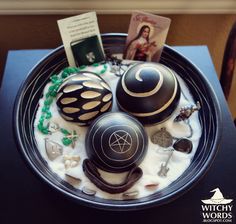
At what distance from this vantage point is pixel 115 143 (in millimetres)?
611

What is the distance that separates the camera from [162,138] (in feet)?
2.32

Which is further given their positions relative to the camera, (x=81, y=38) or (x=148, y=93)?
(x=81, y=38)

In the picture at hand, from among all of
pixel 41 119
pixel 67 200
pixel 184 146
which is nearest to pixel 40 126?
pixel 41 119

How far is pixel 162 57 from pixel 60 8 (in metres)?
0.30

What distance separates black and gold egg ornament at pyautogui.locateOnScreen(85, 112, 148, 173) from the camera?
0.61 meters

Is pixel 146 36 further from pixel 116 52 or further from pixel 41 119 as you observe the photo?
pixel 41 119

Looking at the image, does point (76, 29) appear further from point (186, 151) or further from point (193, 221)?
point (193, 221)

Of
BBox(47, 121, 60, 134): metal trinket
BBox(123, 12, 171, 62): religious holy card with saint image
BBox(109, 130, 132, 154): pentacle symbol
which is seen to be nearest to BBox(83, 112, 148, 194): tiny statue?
BBox(109, 130, 132, 154): pentacle symbol

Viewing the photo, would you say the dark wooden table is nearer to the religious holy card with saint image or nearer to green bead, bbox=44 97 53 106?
green bead, bbox=44 97 53 106

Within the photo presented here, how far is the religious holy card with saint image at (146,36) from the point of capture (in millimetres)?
759

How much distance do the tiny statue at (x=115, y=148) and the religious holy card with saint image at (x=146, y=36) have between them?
0.21 metres

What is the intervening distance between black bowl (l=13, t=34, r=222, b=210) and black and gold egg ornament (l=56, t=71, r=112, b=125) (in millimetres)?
74

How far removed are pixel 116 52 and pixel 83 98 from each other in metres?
0.21

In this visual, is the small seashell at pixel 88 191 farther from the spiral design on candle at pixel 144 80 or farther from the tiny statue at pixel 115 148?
the spiral design on candle at pixel 144 80
